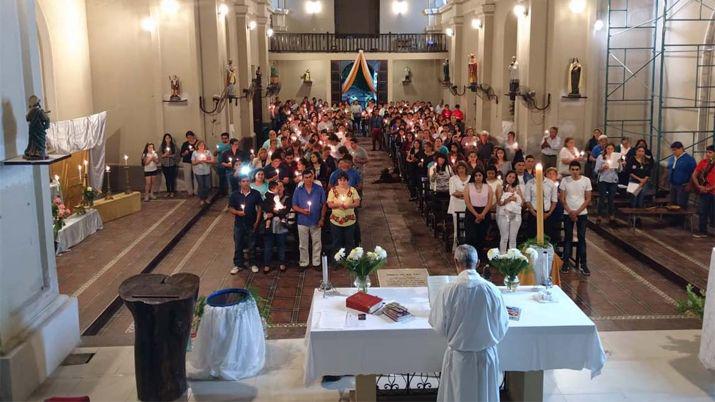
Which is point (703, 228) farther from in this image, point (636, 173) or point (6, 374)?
point (6, 374)

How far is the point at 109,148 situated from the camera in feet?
58.0

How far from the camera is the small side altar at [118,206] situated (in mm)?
14078

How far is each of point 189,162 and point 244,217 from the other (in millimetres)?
6120

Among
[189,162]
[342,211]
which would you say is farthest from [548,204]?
[189,162]

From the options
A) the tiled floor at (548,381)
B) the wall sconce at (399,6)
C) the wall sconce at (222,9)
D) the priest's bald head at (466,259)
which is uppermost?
the wall sconce at (399,6)

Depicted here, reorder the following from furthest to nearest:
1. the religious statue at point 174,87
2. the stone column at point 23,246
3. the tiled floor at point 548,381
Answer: the religious statue at point 174,87 < the tiled floor at point 548,381 < the stone column at point 23,246

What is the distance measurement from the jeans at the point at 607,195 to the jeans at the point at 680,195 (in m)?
0.98

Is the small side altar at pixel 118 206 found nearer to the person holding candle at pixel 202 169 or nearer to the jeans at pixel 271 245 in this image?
the person holding candle at pixel 202 169

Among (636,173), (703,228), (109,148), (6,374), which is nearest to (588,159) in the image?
(636,173)

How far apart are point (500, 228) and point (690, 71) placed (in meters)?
7.17

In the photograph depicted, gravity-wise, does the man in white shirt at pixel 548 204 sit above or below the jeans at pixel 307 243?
above

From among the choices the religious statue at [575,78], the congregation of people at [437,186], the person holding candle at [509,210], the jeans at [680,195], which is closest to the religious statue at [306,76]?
the congregation of people at [437,186]

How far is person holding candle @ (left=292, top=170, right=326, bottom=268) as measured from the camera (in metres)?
11.2

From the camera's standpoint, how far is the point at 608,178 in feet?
44.2
